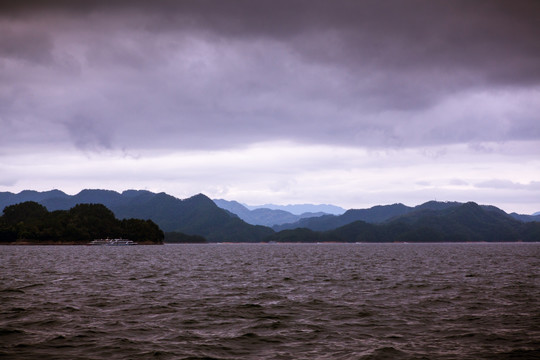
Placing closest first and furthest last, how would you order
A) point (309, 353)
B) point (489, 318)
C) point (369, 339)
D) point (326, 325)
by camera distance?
point (309, 353) → point (369, 339) → point (326, 325) → point (489, 318)

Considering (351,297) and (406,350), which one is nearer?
(406,350)

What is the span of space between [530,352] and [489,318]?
1067 cm

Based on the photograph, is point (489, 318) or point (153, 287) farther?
point (153, 287)

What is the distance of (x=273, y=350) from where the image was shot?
2653 centimetres

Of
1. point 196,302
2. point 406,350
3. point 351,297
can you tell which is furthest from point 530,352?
point 196,302

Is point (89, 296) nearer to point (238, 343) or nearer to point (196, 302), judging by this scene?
point (196, 302)

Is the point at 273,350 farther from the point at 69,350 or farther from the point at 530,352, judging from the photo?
the point at 530,352

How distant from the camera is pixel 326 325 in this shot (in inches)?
1314

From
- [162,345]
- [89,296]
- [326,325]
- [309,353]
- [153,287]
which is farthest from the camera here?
[153,287]

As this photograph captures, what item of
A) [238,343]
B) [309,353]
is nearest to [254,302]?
[238,343]

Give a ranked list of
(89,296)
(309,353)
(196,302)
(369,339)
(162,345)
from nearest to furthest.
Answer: (309,353) → (162,345) → (369,339) → (196,302) → (89,296)

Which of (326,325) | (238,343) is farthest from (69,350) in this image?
(326,325)

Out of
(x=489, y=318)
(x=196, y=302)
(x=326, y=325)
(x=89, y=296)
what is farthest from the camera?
(x=89, y=296)

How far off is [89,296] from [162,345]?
24083 millimetres
